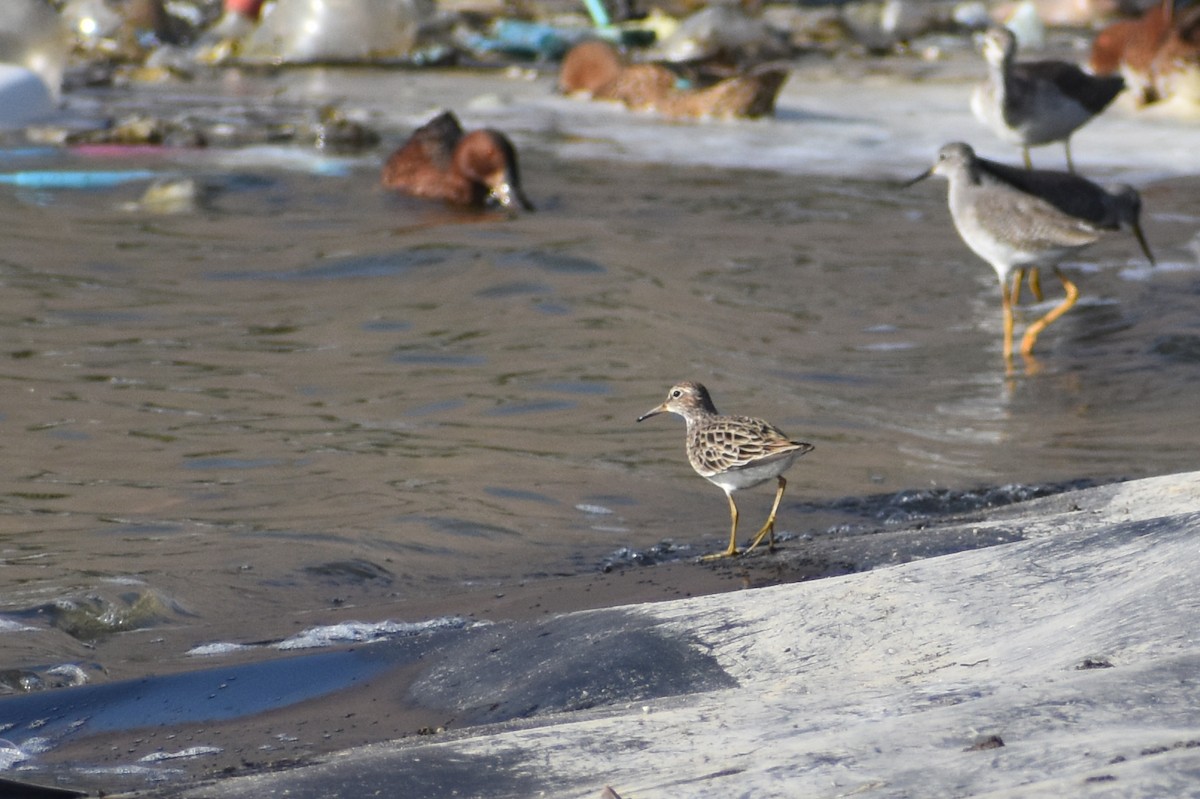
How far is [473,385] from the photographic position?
7.04m

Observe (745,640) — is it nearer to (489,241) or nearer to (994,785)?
(994,785)

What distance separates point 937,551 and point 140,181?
8.44m

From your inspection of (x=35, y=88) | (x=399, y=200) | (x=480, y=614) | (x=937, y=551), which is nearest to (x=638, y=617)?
(x=480, y=614)

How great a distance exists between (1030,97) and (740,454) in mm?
7023

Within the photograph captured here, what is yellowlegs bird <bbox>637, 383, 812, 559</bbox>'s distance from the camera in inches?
190

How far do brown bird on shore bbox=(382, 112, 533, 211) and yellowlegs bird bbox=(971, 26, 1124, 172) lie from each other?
3347mm

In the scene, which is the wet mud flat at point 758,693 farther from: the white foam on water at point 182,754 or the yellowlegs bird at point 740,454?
the yellowlegs bird at point 740,454

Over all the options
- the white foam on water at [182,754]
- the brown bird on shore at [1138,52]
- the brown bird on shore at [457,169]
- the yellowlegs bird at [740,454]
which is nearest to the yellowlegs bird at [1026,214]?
the yellowlegs bird at [740,454]

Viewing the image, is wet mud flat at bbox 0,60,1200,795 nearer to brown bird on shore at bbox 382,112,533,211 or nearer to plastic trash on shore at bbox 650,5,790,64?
brown bird on shore at bbox 382,112,533,211

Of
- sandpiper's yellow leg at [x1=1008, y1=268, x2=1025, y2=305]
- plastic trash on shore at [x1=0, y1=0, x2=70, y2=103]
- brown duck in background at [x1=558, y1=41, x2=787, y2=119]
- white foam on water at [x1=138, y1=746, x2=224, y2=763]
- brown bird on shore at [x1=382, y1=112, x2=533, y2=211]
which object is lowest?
white foam on water at [x1=138, y1=746, x2=224, y2=763]

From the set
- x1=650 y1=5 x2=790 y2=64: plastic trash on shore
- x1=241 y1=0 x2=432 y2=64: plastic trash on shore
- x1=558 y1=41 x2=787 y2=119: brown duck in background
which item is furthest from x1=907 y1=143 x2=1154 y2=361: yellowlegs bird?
x1=241 y1=0 x2=432 y2=64: plastic trash on shore

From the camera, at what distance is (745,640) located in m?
3.52

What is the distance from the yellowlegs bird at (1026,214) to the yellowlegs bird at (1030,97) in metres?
2.75

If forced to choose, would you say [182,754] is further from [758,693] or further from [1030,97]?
[1030,97]
